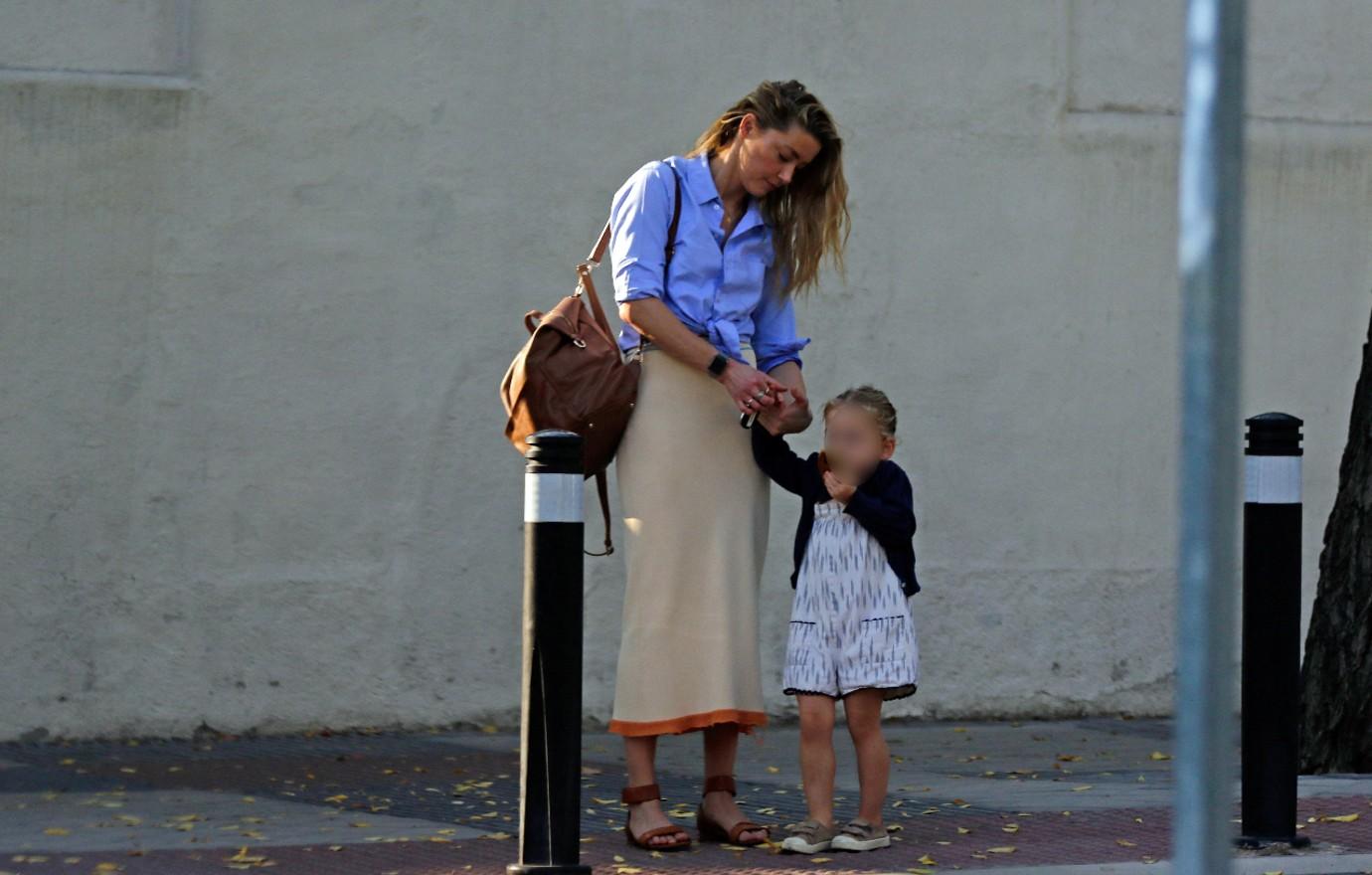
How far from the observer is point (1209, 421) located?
2117mm

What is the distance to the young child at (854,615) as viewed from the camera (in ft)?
15.7

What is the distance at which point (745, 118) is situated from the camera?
4.91 metres

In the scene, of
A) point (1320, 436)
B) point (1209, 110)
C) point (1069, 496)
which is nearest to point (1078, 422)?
point (1069, 496)

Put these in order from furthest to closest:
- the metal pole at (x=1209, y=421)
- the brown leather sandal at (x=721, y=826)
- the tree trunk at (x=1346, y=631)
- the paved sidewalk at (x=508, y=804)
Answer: the tree trunk at (x=1346, y=631) < the brown leather sandal at (x=721, y=826) < the paved sidewalk at (x=508, y=804) < the metal pole at (x=1209, y=421)

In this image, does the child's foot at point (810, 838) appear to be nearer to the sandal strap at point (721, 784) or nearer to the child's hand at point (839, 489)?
the sandal strap at point (721, 784)

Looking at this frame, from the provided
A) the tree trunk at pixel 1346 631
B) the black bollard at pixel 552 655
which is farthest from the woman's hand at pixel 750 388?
the tree trunk at pixel 1346 631

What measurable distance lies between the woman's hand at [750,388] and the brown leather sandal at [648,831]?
0.98 m

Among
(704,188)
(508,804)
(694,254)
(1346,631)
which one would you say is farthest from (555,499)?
(1346,631)

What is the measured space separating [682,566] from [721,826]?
0.67 m

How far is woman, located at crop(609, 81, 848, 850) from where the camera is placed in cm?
485

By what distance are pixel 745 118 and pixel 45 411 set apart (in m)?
3.07

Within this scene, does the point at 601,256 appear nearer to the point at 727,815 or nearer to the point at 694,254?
the point at 694,254

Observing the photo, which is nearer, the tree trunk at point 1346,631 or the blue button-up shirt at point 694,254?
the blue button-up shirt at point 694,254

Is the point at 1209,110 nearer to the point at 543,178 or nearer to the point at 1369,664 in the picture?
the point at 1369,664
